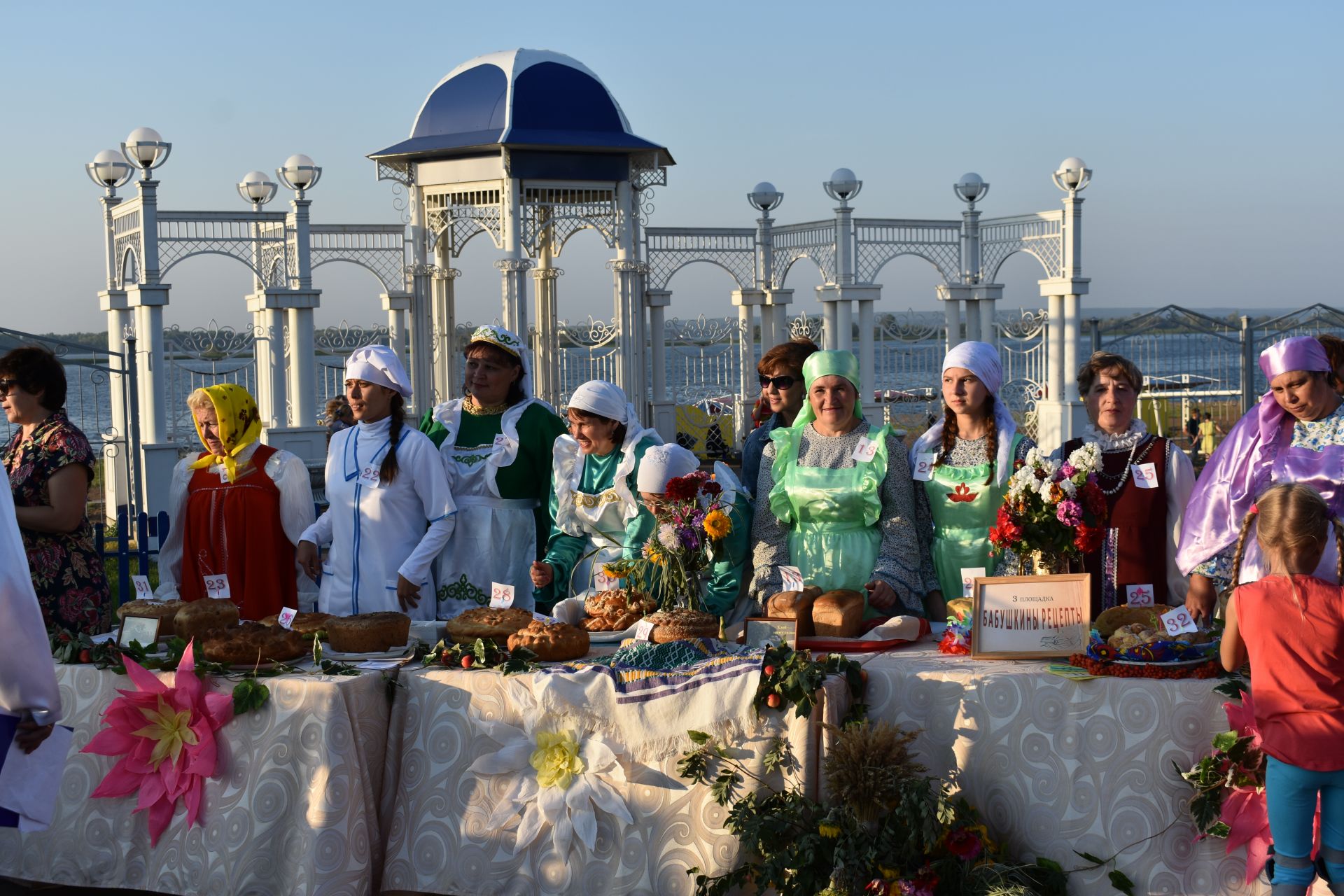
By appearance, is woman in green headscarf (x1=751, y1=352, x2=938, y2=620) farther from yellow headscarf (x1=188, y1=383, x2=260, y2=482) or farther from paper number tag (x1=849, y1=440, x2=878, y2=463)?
yellow headscarf (x1=188, y1=383, x2=260, y2=482)

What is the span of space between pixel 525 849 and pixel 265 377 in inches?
427

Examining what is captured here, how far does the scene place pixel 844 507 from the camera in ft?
13.5

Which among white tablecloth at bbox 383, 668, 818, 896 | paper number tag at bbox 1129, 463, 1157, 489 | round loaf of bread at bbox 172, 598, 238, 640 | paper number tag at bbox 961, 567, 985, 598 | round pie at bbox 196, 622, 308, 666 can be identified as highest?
paper number tag at bbox 1129, 463, 1157, 489

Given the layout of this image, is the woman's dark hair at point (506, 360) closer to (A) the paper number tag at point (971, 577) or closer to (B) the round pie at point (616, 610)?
(B) the round pie at point (616, 610)

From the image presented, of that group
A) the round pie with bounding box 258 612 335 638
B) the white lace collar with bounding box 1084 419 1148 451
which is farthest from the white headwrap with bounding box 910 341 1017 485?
the round pie with bounding box 258 612 335 638

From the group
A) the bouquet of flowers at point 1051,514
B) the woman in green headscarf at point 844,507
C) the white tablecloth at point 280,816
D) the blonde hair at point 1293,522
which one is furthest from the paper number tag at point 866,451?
the white tablecloth at point 280,816

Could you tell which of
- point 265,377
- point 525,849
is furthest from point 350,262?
point 525,849

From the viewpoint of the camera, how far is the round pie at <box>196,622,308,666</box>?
367 centimetres

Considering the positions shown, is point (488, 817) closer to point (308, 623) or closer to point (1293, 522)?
point (308, 623)

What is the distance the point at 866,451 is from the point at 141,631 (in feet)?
7.29

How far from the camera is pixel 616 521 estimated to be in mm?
4484

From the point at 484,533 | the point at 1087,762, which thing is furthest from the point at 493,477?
the point at 1087,762

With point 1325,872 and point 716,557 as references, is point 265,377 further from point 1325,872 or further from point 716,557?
point 1325,872

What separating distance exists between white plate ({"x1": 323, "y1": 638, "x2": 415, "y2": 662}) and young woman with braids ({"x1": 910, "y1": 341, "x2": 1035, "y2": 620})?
1628 mm
